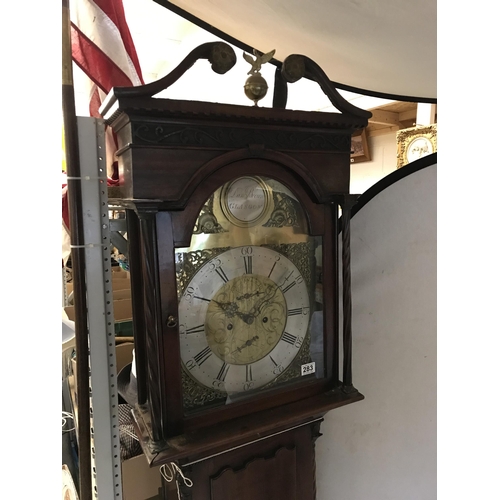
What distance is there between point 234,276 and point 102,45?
0.63 meters

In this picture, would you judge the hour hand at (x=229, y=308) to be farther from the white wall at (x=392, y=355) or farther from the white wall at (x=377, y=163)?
the white wall at (x=377, y=163)

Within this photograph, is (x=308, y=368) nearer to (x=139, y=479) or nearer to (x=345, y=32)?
(x=139, y=479)

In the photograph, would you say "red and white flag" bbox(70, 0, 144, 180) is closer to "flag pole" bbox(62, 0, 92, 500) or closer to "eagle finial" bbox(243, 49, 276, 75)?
"flag pole" bbox(62, 0, 92, 500)

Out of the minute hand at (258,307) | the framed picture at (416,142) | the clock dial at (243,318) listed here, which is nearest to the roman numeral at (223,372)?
the clock dial at (243,318)

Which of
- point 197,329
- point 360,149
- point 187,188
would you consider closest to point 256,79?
point 187,188

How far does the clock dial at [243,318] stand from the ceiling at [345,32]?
48 centimetres

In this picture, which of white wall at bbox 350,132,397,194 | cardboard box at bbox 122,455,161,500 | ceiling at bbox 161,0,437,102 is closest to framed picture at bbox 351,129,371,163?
white wall at bbox 350,132,397,194

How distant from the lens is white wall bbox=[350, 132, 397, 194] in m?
2.24

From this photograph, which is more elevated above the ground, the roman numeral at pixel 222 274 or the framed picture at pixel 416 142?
the framed picture at pixel 416 142

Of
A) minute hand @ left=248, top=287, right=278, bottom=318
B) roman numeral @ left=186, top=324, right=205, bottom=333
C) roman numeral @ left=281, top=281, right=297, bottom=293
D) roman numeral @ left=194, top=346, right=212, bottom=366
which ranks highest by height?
roman numeral @ left=281, top=281, right=297, bottom=293

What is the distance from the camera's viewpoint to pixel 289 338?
843 millimetres

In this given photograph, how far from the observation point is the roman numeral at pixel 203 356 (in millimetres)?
743

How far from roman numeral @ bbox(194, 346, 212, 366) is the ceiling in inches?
26.6
